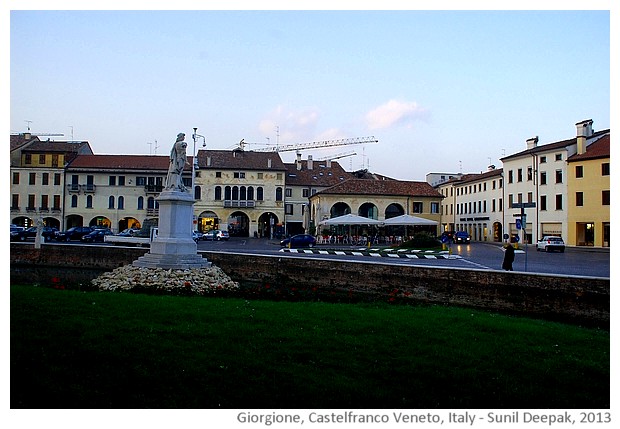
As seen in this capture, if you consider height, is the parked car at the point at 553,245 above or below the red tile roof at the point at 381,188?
below

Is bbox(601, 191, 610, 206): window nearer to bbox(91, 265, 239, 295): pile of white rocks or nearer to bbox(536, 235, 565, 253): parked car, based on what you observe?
bbox(536, 235, 565, 253): parked car

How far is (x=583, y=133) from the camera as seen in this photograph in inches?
2051

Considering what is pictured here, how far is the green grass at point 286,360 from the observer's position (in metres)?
5.96

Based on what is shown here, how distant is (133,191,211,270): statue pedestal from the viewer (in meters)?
19.4

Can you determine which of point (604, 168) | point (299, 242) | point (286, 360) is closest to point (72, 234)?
point (299, 242)

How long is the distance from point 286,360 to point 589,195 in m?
48.4

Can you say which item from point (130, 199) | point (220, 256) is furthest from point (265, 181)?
point (220, 256)

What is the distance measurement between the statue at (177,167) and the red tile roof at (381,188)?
4023 cm

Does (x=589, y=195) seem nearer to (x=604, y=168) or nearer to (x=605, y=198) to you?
(x=605, y=198)

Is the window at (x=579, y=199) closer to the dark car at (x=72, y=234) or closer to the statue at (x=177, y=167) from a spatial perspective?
the statue at (x=177, y=167)

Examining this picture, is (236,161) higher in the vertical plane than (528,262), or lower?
higher

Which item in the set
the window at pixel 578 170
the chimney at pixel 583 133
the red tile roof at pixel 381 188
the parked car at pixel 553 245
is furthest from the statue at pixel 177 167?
the chimney at pixel 583 133

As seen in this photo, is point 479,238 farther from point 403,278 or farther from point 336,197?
point 403,278
